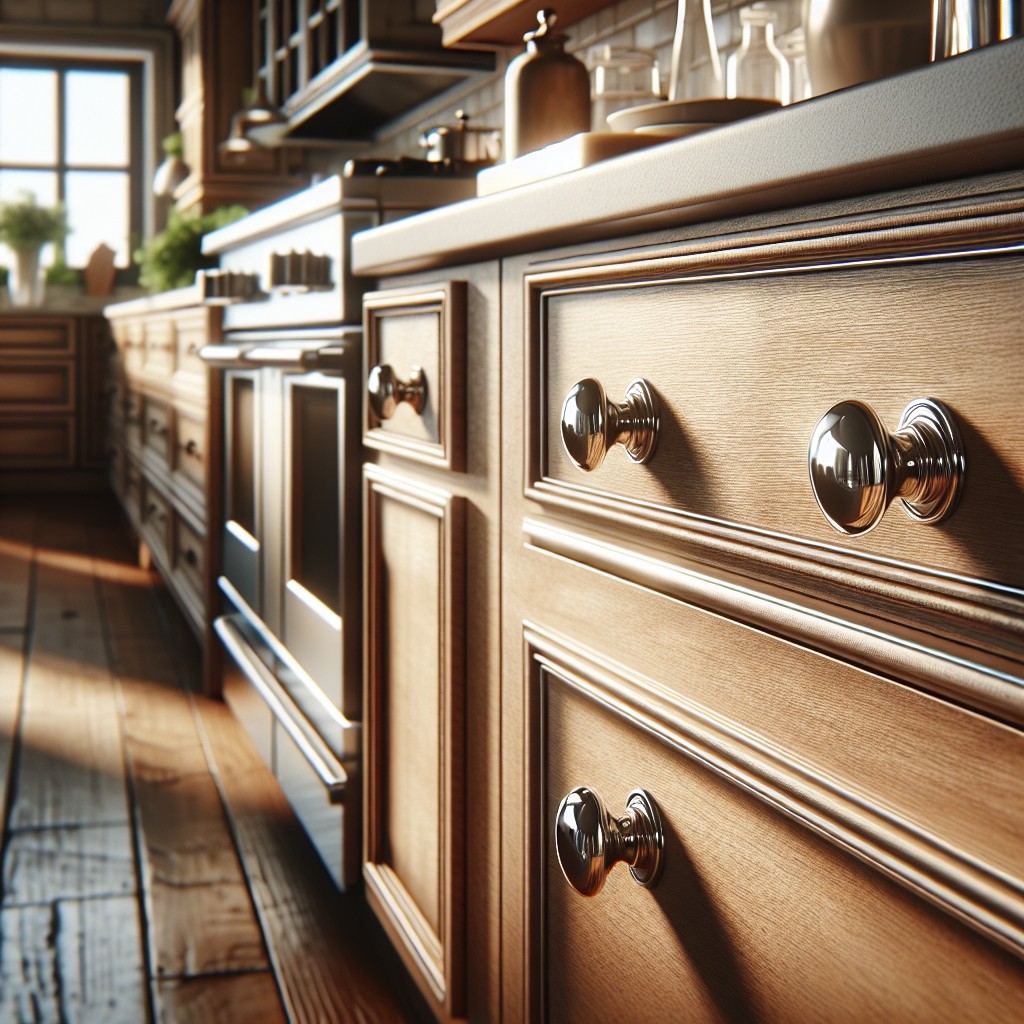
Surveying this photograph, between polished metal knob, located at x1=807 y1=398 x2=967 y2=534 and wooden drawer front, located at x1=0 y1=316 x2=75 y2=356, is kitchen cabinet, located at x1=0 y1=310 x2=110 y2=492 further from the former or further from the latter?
polished metal knob, located at x1=807 y1=398 x2=967 y2=534

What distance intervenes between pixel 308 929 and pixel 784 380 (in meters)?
1.16

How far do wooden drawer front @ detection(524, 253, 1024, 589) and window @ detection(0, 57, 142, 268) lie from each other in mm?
5761

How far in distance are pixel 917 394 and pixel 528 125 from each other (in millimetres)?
753

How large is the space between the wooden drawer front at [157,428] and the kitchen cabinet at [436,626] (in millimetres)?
1930

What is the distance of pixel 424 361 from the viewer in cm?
110

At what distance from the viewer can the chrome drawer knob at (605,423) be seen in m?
0.69

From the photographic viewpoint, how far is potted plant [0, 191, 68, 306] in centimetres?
562

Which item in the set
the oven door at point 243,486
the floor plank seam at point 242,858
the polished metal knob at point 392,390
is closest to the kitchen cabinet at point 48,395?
the floor plank seam at point 242,858

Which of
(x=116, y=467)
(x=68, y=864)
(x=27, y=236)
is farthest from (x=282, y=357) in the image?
(x=27, y=236)

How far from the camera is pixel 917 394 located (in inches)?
19.1

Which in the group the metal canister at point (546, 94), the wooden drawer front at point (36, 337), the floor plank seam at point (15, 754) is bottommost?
the floor plank seam at point (15, 754)

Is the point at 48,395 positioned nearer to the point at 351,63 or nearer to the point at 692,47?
the point at 351,63

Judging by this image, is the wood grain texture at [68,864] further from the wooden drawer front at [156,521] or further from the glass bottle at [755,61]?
the wooden drawer front at [156,521]

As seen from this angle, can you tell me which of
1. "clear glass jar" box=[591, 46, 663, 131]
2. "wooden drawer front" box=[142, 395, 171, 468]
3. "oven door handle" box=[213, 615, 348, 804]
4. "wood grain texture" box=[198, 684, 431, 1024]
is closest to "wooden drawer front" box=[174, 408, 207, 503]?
"wooden drawer front" box=[142, 395, 171, 468]
